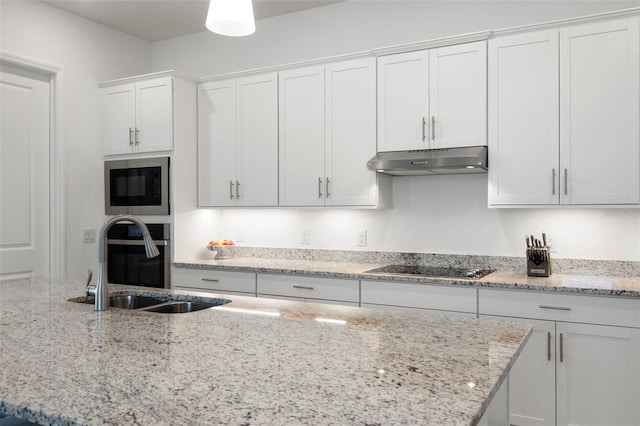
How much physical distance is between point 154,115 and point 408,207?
212cm

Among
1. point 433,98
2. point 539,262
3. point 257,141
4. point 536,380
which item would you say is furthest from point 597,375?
point 257,141

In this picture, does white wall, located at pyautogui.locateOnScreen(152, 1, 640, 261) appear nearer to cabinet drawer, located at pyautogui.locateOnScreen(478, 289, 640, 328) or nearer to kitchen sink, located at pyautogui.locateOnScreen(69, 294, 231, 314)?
cabinet drawer, located at pyautogui.locateOnScreen(478, 289, 640, 328)

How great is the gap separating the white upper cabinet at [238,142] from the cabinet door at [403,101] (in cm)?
87

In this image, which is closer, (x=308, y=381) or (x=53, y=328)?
(x=308, y=381)

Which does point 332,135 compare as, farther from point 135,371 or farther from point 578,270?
point 135,371

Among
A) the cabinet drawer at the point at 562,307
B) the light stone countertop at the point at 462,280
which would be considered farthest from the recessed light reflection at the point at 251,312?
the cabinet drawer at the point at 562,307

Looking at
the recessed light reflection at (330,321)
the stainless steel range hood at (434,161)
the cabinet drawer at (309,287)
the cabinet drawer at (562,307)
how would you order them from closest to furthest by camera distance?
the recessed light reflection at (330,321) < the cabinet drawer at (562,307) < the stainless steel range hood at (434,161) < the cabinet drawer at (309,287)

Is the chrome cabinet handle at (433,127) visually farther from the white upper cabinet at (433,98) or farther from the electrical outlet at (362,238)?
the electrical outlet at (362,238)

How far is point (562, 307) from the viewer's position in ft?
8.80

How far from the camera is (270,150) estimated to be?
3891 millimetres

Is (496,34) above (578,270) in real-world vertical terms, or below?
above

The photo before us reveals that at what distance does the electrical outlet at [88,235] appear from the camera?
13.8 ft

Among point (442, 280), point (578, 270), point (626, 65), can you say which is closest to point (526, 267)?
point (578, 270)

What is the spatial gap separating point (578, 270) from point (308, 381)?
262 cm
